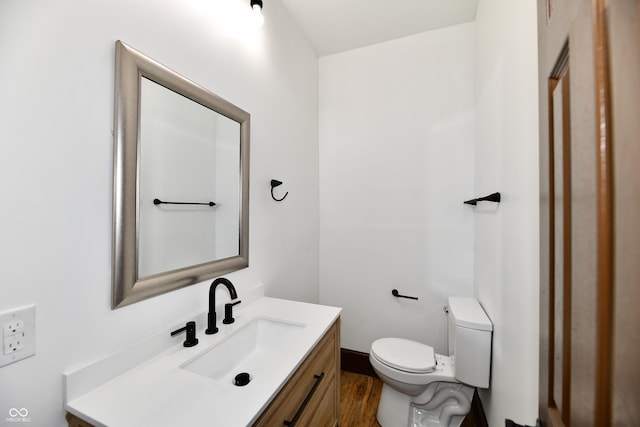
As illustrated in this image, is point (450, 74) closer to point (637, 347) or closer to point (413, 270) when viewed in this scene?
point (413, 270)

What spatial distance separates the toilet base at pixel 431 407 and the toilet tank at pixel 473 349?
0.16m

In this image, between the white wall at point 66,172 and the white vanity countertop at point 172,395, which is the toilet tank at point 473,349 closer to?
the white vanity countertop at point 172,395

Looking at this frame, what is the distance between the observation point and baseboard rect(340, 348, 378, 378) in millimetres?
2123

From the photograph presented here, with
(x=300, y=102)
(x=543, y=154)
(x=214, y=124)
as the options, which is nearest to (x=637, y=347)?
(x=543, y=154)

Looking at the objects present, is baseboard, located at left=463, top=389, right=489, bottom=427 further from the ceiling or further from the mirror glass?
the ceiling

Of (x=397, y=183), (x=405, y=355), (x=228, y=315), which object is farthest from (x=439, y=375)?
(x=397, y=183)

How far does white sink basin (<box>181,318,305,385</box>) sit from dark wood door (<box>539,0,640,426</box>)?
2.66ft

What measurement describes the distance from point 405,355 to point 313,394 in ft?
2.55

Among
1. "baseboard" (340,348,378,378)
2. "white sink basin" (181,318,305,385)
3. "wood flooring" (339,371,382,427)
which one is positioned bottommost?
"wood flooring" (339,371,382,427)

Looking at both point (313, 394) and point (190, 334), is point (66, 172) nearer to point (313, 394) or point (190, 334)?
point (190, 334)

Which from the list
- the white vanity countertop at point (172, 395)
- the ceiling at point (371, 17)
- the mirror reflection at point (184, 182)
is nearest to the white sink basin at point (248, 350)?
A: the white vanity countertop at point (172, 395)

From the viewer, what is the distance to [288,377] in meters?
0.83

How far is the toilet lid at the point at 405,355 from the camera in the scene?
58.2 inches

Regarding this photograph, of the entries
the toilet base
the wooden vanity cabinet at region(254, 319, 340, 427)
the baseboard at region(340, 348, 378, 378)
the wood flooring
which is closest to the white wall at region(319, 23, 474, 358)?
the baseboard at region(340, 348, 378, 378)
